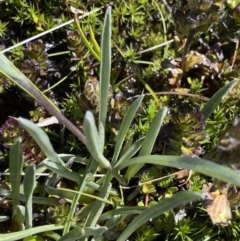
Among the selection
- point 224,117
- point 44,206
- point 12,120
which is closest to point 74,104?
point 12,120

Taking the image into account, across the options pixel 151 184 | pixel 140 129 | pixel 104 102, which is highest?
pixel 104 102

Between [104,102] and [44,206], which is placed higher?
[104,102]

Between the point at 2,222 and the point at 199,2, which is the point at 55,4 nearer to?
the point at 199,2

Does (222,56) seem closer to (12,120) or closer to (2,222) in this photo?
(12,120)

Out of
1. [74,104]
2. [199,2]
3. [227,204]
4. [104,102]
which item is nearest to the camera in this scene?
[104,102]

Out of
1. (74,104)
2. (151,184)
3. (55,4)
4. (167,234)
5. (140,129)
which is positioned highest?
(55,4)

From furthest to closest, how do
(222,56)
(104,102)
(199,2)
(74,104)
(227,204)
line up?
(222,56) < (74,104) < (199,2) < (227,204) < (104,102)

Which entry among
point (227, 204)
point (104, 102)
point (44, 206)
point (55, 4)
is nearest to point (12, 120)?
point (44, 206)

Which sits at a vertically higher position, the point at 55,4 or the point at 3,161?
the point at 55,4

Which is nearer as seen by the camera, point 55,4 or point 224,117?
point 224,117
